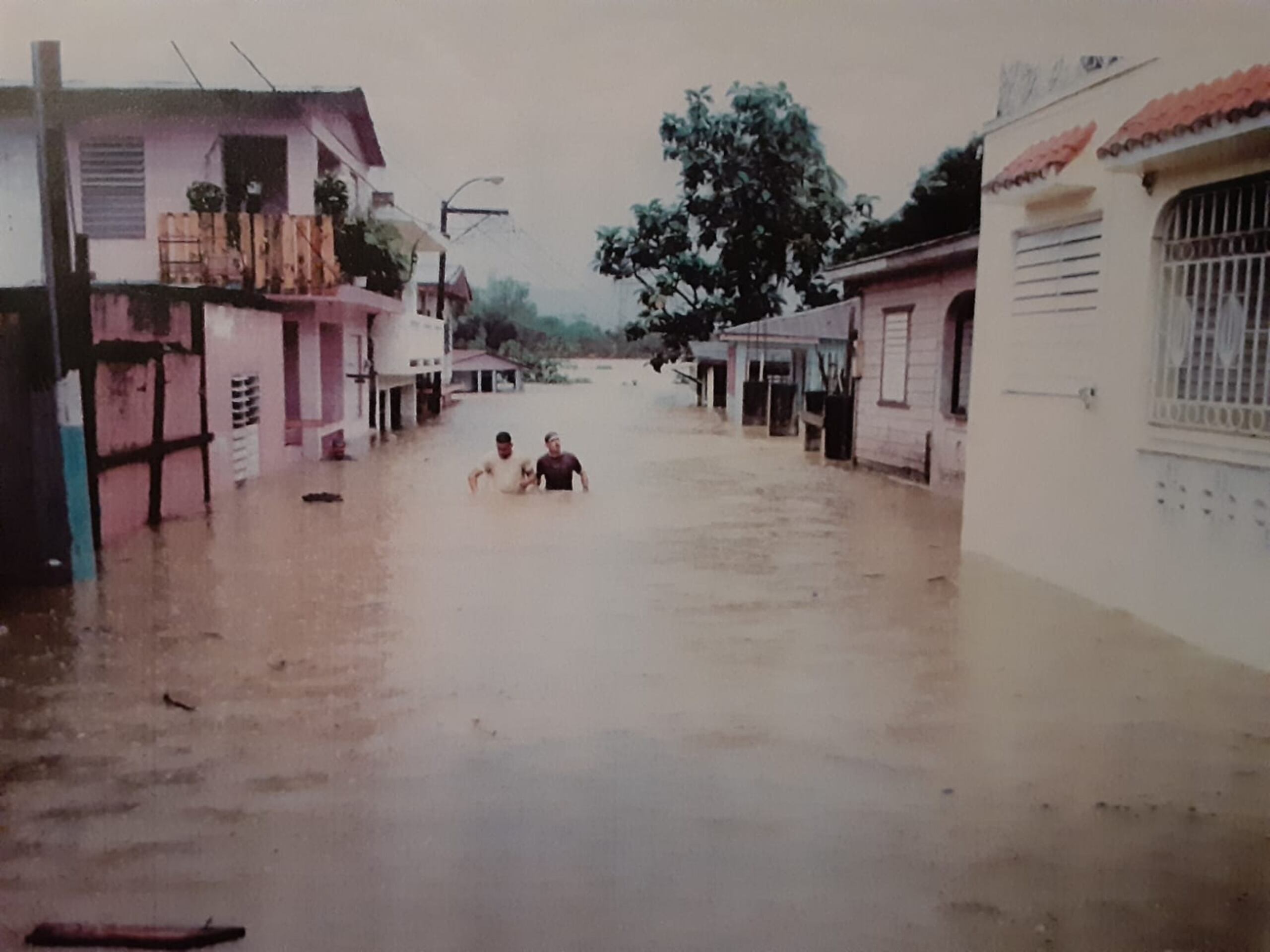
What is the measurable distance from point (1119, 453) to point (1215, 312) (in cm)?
64

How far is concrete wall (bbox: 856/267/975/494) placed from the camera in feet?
24.4

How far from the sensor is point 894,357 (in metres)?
8.56

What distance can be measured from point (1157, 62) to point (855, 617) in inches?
94.9

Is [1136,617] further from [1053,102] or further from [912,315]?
[912,315]

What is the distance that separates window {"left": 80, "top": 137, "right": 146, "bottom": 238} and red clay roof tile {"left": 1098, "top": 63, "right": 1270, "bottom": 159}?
3.45 metres

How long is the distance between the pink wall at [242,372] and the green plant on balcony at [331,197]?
2.48ft

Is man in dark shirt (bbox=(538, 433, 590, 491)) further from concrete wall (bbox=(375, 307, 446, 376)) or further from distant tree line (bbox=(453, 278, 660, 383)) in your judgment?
distant tree line (bbox=(453, 278, 660, 383))

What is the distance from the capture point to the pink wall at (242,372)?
490 centimetres

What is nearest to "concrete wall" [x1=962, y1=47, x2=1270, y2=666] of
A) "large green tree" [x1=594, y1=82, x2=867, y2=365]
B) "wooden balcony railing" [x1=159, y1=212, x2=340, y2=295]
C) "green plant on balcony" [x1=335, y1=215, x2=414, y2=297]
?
"large green tree" [x1=594, y1=82, x2=867, y2=365]

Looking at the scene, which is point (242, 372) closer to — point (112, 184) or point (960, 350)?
point (112, 184)

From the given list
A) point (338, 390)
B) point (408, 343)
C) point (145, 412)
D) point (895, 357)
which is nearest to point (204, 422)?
point (145, 412)

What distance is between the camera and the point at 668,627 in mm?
4215

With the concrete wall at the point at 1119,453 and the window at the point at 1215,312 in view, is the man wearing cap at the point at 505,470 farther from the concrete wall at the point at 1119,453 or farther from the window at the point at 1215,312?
the window at the point at 1215,312

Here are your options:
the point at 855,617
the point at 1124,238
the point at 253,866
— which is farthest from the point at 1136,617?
the point at 253,866
